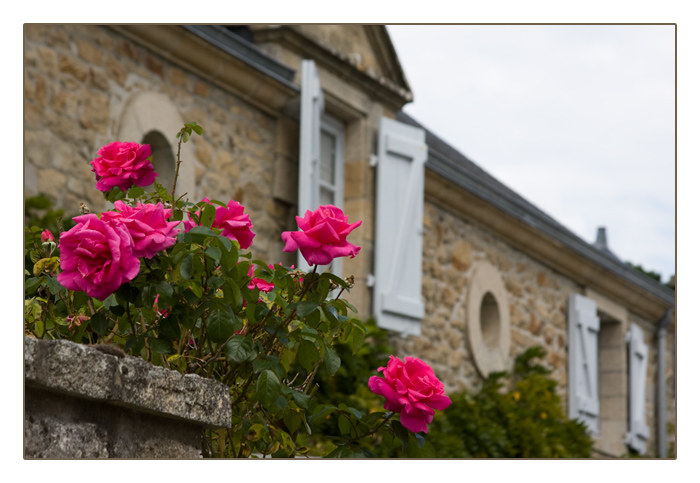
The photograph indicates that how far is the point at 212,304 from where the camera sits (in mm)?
1729

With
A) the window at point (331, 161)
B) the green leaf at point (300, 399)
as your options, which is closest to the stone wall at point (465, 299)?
the window at point (331, 161)

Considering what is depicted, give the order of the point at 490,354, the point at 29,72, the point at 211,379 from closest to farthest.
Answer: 1. the point at 211,379
2. the point at 29,72
3. the point at 490,354

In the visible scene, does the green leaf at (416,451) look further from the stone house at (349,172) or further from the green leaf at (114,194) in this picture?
the stone house at (349,172)

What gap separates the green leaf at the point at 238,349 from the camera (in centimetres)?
173

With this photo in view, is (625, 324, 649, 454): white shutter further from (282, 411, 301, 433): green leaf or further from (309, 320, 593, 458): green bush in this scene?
(282, 411, 301, 433): green leaf

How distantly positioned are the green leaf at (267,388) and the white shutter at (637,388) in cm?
948

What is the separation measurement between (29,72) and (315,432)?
98.9 inches

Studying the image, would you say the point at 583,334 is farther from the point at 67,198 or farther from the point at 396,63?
the point at 67,198

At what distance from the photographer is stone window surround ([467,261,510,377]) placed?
8.13m

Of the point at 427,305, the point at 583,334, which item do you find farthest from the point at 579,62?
the point at 583,334

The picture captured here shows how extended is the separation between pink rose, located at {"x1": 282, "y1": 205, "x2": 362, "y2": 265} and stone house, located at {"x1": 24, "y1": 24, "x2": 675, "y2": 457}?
3.20 m

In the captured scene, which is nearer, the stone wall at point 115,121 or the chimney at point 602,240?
the stone wall at point 115,121

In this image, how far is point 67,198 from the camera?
4875 millimetres

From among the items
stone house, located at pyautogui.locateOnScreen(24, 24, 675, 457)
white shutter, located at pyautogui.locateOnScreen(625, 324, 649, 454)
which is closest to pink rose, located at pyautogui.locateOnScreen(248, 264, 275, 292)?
stone house, located at pyautogui.locateOnScreen(24, 24, 675, 457)
